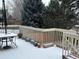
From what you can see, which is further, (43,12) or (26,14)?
(26,14)

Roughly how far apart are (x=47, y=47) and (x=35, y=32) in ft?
4.19

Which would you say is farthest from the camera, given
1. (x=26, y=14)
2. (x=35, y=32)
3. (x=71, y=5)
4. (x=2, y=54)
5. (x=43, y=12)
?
(x=26, y=14)

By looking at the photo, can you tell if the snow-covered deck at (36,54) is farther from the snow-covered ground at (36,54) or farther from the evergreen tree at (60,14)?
the evergreen tree at (60,14)

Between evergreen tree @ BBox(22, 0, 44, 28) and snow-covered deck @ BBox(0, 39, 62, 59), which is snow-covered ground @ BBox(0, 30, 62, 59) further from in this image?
evergreen tree @ BBox(22, 0, 44, 28)

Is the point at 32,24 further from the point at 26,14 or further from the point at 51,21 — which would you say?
the point at 51,21

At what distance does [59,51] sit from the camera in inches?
255

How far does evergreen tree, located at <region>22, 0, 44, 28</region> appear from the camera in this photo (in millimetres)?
11953

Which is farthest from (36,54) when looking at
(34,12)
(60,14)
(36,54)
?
(34,12)

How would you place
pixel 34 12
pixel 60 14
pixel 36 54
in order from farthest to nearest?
pixel 34 12
pixel 60 14
pixel 36 54

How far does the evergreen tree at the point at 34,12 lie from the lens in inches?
471

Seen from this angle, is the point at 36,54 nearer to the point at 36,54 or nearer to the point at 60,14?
the point at 36,54

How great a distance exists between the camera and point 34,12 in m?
12.1

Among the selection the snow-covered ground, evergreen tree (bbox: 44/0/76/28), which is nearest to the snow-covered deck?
the snow-covered ground

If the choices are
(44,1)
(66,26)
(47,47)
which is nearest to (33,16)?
(44,1)
